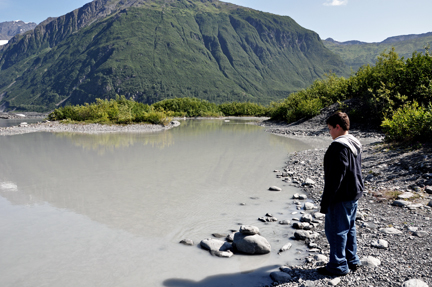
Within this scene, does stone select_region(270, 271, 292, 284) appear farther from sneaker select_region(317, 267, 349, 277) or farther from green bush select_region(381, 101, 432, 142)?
green bush select_region(381, 101, 432, 142)

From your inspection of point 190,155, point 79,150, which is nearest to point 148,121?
point 79,150

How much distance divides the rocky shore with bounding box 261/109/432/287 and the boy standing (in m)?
0.44

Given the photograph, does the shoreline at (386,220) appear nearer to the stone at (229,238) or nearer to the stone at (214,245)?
the stone at (214,245)

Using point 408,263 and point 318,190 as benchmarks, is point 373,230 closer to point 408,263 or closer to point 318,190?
point 408,263

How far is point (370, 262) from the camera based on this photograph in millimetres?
5043

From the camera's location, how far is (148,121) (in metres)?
49.4

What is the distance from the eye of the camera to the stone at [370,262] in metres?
5.00

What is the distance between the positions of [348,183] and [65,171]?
14.6 meters

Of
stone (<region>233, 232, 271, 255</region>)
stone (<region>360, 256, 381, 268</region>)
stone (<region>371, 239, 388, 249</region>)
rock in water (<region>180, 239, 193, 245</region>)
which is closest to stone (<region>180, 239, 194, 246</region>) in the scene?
rock in water (<region>180, 239, 193, 245</region>)

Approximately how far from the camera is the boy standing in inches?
184

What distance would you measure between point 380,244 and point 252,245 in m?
2.63

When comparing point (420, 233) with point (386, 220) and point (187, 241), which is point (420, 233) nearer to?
point (386, 220)

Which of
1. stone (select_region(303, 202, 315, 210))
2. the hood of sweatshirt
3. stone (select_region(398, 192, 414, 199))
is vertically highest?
the hood of sweatshirt

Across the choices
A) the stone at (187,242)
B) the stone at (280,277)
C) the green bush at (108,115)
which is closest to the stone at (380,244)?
the stone at (280,277)
